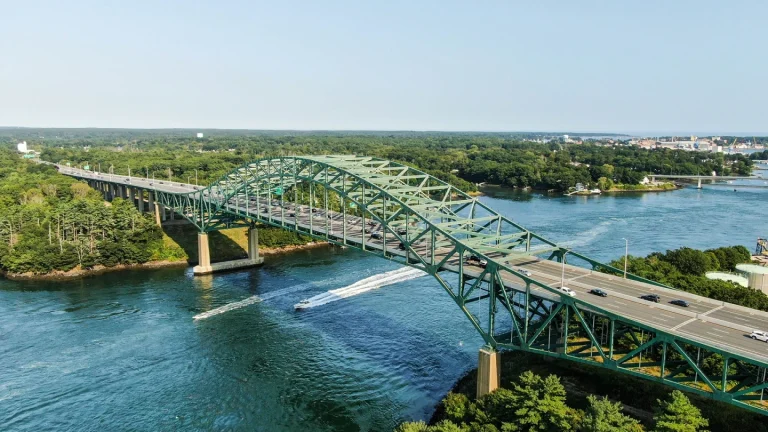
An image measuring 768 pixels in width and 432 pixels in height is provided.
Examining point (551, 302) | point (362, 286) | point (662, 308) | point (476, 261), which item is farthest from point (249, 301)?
point (662, 308)

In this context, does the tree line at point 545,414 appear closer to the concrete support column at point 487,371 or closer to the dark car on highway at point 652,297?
the concrete support column at point 487,371

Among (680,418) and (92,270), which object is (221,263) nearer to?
(92,270)

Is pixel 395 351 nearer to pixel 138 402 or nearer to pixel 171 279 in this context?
pixel 138 402

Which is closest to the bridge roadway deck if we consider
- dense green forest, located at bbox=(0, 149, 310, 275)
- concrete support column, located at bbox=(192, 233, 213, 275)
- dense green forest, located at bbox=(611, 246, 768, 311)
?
dense green forest, located at bbox=(611, 246, 768, 311)

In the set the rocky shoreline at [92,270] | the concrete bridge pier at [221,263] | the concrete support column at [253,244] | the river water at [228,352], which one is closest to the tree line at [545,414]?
the river water at [228,352]

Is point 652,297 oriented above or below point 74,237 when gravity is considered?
above

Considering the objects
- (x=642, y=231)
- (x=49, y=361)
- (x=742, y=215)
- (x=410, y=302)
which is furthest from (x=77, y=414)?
(x=742, y=215)

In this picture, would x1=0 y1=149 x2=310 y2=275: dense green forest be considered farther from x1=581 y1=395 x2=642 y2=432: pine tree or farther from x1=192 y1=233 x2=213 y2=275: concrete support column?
x1=581 y1=395 x2=642 y2=432: pine tree
